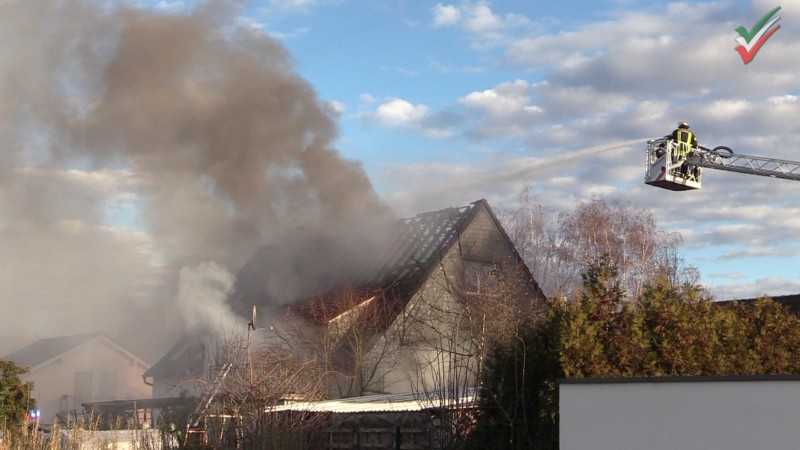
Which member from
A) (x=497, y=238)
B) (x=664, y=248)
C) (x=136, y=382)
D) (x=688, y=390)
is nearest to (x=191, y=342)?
(x=497, y=238)

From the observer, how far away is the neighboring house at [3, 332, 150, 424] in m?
43.0

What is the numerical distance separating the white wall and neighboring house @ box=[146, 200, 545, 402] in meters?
13.2

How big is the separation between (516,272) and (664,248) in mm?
15104

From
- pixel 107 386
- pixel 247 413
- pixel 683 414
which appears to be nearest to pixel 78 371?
pixel 107 386

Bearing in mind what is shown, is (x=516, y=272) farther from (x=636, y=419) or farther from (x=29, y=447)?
(x=636, y=419)

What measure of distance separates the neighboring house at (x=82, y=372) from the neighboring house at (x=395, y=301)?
10192 mm

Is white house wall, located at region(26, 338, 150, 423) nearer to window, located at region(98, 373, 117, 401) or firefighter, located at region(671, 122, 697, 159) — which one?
window, located at region(98, 373, 117, 401)

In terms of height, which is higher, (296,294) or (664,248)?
(664,248)

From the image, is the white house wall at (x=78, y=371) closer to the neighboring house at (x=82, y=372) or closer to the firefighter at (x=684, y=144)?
the neighboring house at (x=82, y=372)

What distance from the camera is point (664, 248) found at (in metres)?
42.2

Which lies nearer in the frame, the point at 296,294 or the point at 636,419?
the point at 636,419

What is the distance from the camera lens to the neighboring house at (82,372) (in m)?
43.0

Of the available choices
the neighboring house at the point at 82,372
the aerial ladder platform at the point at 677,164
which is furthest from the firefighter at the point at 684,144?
the neighboring house at the point at 82,372

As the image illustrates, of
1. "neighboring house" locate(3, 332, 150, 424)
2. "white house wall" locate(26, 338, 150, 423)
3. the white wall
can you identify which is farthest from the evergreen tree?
"white house wall" locate(26, 338, 150, 423)
